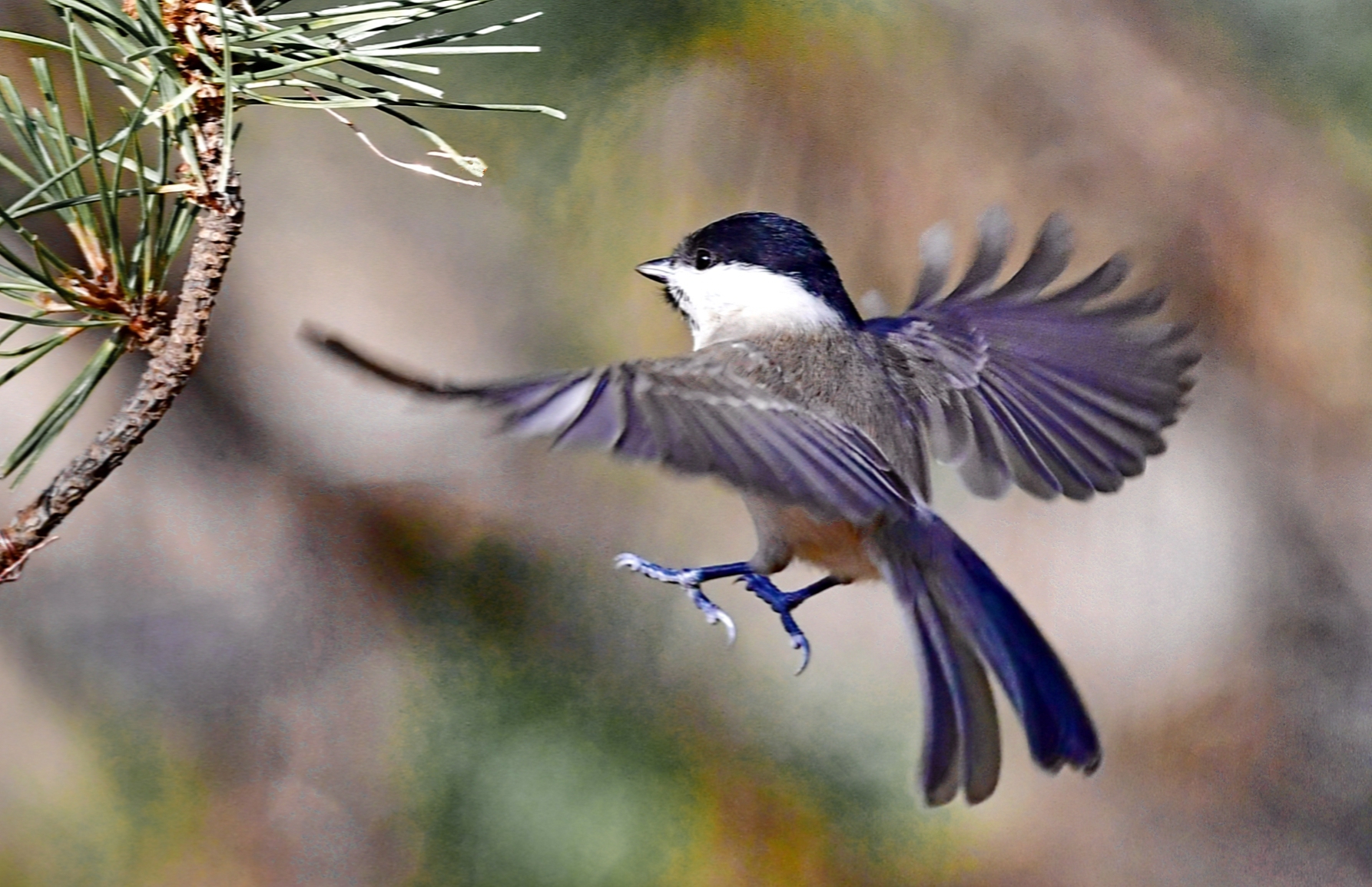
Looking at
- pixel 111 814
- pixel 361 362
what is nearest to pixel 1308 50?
pixel 361 362

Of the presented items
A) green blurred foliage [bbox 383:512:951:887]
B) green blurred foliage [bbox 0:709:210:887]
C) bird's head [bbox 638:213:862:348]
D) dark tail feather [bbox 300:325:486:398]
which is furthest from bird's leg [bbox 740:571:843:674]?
green blurred foliage [bbox 0:709:210:887]

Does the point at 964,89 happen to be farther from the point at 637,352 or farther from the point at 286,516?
the point at 286,516

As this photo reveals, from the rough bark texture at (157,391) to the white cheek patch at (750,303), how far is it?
49 centimetres

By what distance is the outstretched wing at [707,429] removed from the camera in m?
0.73

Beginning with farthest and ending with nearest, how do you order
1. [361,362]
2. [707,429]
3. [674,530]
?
[674,530] → [707,429] → [361,362]

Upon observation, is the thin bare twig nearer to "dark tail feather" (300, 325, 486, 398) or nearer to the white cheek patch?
"dark tail feather" (300, 325, 486, 398)

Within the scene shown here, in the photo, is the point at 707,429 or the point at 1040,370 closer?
the point at 707,429

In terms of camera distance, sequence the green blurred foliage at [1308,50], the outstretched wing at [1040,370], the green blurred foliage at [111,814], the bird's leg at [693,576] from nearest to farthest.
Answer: the bird's leg at [693,576] < the outstretched wing at [1040,370] < the green blurred foliage at [111,814] < the green blurred foliage at [1308,50]

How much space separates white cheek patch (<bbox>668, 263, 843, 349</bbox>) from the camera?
40.9 inches

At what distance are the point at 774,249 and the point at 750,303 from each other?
7 centimetres

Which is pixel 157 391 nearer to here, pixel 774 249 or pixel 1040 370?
pixel 774 249

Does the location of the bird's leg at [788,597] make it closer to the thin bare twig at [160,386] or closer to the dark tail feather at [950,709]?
the dark tail feather at [950,709]

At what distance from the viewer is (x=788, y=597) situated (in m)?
0.96

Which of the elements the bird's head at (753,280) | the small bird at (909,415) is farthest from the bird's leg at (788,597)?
the bird's head at (753,280)
